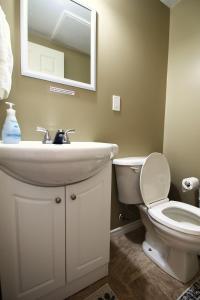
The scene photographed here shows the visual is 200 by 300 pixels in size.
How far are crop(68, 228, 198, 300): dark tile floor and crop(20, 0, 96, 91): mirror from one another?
1.26 metres

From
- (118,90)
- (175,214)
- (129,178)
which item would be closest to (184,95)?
(118,90)

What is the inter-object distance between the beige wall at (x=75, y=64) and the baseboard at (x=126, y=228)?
125 cm

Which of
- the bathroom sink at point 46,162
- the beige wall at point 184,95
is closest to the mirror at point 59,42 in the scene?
the bathroom sink at point 46,162

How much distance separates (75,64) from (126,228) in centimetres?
142

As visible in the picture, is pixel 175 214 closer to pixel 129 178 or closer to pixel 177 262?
pixel 177 262

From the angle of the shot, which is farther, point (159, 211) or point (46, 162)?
point (159, 211)

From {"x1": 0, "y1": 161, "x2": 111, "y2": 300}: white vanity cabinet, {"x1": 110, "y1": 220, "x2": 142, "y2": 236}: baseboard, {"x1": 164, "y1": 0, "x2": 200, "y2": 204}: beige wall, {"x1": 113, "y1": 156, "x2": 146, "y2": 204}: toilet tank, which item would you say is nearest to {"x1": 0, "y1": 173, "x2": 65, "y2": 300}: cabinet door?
{"x1": 0, "y1": 161, "x2": 111, "y2": 300}: white vanity cabinet

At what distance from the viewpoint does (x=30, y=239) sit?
2.28 feet

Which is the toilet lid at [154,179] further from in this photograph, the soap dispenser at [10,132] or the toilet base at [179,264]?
the soap dispenser at [10,132]

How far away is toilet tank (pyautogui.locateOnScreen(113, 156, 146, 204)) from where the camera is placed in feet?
3.83

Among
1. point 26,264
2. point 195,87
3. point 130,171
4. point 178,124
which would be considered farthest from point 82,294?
point 195,87

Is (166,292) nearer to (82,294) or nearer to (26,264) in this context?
(82,294)

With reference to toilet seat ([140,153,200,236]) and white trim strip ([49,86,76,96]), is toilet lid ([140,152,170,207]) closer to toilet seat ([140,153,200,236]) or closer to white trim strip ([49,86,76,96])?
toilet seat ([140,153,200,236])

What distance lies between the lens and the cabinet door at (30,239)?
25.4 inches
